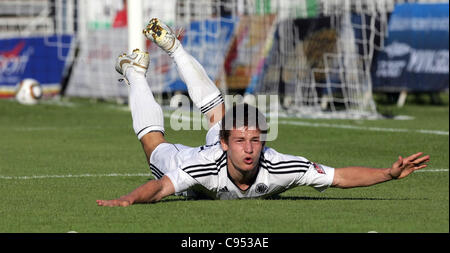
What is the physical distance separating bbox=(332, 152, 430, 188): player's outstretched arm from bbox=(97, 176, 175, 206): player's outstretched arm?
55.8 inches

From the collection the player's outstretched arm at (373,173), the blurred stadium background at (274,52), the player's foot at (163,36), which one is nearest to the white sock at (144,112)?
the player's foot at (163,36)

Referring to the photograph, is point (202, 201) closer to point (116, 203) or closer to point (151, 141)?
point (116, 203)

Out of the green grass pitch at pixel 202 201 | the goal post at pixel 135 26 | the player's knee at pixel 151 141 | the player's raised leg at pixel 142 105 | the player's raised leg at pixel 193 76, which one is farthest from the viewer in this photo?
the goal post at pixel 135 26

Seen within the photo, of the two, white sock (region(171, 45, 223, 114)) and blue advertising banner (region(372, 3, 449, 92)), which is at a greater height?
white sock (region(171, 45, 223, 114))

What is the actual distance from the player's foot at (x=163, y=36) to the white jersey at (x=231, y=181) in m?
2.73

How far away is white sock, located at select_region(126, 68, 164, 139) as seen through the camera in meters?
9.74

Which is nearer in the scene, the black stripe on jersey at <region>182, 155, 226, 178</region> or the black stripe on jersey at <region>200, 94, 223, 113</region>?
the black stripe on jersey at <region>182, 155, 226, 178</region>

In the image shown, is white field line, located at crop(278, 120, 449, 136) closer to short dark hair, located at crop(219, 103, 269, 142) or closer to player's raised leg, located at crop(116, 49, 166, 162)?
player's raised leg, located at crop(116, 49, 166, 162)

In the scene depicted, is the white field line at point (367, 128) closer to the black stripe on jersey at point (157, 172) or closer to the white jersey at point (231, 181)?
the black stripe on jersey at point (157, 172)

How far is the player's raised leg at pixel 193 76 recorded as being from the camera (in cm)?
1036

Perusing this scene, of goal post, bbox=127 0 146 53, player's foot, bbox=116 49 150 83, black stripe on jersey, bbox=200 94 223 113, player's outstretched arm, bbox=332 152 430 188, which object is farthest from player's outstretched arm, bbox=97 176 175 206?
goal post, bbox=127 0 146 53

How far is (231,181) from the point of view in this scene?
8359 mm

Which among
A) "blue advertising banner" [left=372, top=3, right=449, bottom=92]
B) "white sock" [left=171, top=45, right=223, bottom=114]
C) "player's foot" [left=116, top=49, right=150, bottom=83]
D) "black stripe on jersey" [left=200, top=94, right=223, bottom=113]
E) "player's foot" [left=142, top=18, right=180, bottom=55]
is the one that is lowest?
"blue advertising banner" [left=372, top=3, right=449, bottom=92]
